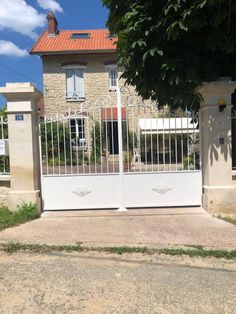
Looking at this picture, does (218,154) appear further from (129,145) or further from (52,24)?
(52,24)

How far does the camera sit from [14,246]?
223 inches

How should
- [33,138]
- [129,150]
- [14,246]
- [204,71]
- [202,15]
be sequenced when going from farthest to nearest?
1. [129,150]
2. [33,138]
3. [204,71]
4. [202,15]
5. [14,246]

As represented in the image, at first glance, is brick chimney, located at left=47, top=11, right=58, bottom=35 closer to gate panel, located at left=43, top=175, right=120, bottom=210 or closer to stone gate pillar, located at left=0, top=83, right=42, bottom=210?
stone gate pillar, located at left=0, top=83, right=42, bottom=210

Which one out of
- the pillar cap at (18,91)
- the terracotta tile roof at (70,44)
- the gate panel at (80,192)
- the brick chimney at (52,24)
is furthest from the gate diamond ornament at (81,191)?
the brick chimney at (52,24)

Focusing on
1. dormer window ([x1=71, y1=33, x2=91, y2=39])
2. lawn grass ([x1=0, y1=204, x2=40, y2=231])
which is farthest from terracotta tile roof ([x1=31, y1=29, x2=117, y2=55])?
lawn grass ([x1=0, y1=204, x2=40, y2=231])

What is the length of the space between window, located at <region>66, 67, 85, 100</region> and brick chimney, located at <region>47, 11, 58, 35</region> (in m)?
4.77

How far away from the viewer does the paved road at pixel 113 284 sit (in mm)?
3781

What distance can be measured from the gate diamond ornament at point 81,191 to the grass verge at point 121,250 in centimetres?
238

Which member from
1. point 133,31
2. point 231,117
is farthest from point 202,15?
point 231,117

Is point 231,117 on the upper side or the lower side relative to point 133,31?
lower

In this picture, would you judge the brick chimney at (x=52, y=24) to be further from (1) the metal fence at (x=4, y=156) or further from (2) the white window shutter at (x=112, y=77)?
(1) the metal fence at (x=4, y=156)

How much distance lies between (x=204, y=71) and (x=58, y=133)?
3251 millimetres

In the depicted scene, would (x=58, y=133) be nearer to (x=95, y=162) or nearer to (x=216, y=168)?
(x=95, y=162)

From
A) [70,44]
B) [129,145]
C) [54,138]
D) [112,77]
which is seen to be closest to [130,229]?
[129,145]
